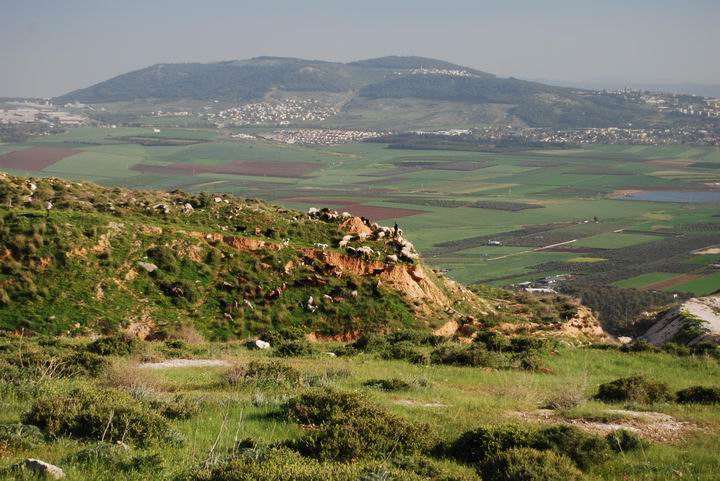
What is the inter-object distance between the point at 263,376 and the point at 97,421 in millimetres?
5891

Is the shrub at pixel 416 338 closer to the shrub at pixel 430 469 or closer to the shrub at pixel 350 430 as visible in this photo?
the shrub at pixel 350 430

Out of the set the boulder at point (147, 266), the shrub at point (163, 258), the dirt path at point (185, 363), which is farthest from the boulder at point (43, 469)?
the shrub at point (163, 258)

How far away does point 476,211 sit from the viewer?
383 feet

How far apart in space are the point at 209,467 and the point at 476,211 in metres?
110

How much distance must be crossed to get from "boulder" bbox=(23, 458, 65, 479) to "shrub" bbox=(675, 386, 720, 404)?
11.7 metres

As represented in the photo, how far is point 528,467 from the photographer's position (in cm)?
928

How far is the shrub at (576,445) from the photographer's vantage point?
10367 mm

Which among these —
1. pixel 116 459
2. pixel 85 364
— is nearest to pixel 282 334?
pixel 85 364

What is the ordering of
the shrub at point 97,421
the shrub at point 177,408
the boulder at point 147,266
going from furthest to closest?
1. the boulder at point 147,266
2. the shrub at point 177,408
3. the shrub at point 97,421

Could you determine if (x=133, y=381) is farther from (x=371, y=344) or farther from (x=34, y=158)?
(x=34, y=158)

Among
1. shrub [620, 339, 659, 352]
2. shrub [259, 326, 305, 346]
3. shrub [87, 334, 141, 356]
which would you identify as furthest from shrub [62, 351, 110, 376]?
shrub [620, 339, 659, 352]

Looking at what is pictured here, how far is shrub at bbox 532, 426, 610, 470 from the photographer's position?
10367 millimetres

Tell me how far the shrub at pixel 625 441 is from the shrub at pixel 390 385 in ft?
16.3

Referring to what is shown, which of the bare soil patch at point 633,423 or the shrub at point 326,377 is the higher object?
the bare soil patch at point 633,423
